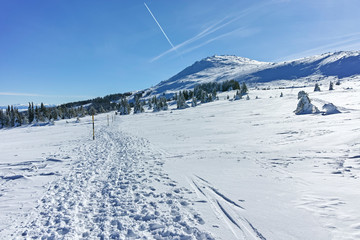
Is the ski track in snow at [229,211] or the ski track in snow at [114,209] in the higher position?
the ski track in snow at [114,209]

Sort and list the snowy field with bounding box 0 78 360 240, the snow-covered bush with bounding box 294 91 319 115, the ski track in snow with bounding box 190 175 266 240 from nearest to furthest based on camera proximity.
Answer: the ski track in snow with bounding box 190 175 266 240 < the snowy field with bounding box 0 78 360 240 < the snow-covered bush with bounding box 294 91 319 115

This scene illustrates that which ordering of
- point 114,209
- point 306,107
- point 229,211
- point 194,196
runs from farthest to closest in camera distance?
point 306,107
point 194,196
point 114,209
point 229,211

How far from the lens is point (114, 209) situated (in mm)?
5078

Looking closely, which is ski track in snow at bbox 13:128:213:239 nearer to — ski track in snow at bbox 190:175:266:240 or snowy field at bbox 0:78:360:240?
snowy field at bbox 0:78:360:240

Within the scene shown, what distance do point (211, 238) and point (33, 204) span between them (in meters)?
5.36

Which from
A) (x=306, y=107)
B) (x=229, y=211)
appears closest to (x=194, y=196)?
(x=229, y=211)

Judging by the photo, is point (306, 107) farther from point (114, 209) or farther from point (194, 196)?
point (114, 209)

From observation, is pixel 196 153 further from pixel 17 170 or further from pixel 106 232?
pixel 17 170

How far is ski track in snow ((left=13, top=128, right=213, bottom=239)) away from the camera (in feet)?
13.5

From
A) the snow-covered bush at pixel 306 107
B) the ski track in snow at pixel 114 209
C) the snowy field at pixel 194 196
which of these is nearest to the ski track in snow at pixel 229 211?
the snowy field at pixel 194 196

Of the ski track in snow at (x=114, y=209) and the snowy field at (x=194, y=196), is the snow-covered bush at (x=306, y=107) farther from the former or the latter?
the ski track in snow at (x=114, y=209)

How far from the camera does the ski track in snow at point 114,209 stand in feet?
13.5

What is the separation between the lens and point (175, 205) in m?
5.19

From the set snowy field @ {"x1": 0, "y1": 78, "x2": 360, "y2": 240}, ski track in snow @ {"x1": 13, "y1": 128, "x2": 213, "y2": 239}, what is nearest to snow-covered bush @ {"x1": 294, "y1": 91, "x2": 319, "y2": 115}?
snowy field @ {"x1": 0, "y1": 78, "x2": 360, "y2": 240}
